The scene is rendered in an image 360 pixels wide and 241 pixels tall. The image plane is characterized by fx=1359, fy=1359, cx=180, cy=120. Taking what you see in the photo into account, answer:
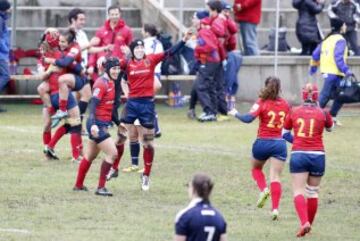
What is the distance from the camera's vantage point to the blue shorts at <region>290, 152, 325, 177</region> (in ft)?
46.6

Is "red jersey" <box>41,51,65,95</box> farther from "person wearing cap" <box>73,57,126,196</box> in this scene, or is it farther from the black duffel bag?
the black duffel bag

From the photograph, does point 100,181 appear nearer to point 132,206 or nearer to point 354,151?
point 132,206

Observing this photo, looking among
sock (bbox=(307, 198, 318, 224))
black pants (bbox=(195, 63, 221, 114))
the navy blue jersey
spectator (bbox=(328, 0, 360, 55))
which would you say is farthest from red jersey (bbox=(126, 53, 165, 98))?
spectator (bbox=(328, 0, 360, 55))

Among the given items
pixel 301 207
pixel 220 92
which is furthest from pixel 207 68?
pixel 301 207

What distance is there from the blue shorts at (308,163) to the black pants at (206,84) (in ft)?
34.3

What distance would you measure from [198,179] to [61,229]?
13.5 feet

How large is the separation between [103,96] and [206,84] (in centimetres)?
850

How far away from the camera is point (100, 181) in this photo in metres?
16.3

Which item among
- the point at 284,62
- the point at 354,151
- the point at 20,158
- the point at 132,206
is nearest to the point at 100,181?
Result: the point at 132,206

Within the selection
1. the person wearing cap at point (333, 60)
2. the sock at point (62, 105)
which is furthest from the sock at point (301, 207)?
the person wearing cap at point (333, 60)

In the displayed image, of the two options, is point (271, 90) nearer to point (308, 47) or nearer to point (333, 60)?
point (333, 60)

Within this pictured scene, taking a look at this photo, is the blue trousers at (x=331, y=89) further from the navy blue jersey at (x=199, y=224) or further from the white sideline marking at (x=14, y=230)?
the navy blue jersey at (x=199, y=224)

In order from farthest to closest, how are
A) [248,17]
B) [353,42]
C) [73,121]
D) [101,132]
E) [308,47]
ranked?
[353,42]
[308,47]
[248,17]
[73,121]
[101,132]

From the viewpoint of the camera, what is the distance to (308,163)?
559 inches
